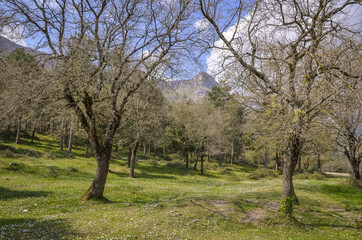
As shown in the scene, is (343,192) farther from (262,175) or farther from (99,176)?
(99,176)

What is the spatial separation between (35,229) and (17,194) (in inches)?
281

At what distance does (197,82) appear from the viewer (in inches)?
467

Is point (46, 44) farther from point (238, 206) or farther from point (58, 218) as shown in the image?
point (238, 206)

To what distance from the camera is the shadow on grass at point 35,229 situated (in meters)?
6.80

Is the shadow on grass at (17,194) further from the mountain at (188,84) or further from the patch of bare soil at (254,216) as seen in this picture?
the patch of bare soil at (254,216)

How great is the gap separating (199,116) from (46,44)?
37.3 meters

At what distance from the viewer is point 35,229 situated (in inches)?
292

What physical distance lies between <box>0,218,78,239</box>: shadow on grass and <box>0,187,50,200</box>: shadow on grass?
4.51 meters

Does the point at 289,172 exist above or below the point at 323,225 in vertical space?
above

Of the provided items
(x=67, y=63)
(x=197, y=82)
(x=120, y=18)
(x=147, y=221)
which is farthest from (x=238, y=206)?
(x=120, y=18)

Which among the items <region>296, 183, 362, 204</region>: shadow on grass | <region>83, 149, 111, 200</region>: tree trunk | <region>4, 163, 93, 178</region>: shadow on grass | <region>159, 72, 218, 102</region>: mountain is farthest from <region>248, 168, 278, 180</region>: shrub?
<region>83, 149, 111, 200</region>: tree trunk

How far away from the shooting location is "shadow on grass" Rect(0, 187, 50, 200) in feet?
40.4

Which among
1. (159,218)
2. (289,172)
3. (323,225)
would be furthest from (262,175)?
(159,218)

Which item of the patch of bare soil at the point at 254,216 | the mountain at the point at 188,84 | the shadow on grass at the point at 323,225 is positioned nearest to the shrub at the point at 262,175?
the patch of bare soil at the point at 254,216
